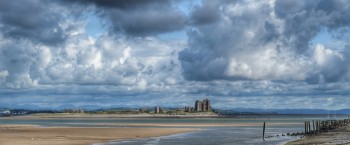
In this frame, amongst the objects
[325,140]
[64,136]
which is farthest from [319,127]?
[64,136]

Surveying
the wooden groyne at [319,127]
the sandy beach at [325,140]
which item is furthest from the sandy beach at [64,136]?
the sandy beach at [325,140]

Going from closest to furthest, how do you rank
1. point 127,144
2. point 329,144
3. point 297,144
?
point 329,144 → point 297,144 → point 127,144

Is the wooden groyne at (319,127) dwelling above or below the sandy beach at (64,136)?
above

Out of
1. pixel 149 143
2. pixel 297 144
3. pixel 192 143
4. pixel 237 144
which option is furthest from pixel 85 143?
pixel 297 144

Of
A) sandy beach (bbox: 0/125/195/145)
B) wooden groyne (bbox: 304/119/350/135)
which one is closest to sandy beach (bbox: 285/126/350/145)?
wooden groyne (bbox: 304/119/350/135)

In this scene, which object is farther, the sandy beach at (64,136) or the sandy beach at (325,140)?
the sandy beach at (64,136)

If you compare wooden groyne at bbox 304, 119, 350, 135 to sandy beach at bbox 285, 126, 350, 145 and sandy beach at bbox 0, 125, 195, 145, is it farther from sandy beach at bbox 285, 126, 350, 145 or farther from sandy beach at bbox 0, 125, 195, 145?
sandy beach at bbox 0, 125, 195, 145

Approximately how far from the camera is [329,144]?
1797 inches

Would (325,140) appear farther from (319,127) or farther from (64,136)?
(64,136)

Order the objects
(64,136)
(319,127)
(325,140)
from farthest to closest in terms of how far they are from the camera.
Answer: (319,127), (64,136), (325,140)

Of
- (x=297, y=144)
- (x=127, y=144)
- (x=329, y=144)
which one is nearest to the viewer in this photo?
(x=329, y=144)

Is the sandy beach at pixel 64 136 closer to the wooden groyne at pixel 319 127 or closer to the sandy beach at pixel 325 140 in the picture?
the wooden groyne at pixel 319 127

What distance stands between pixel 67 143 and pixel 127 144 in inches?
243

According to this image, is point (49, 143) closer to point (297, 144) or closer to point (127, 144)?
point (127, 144)
